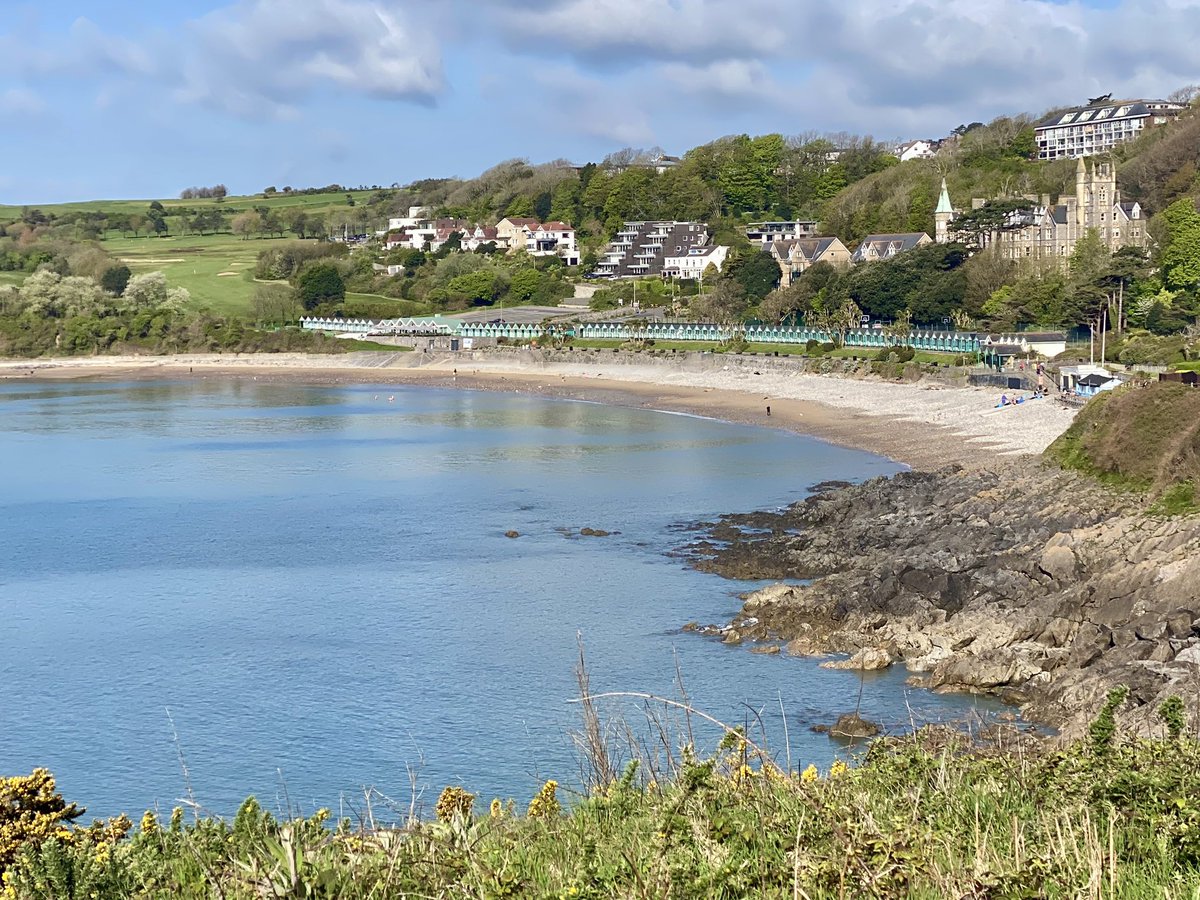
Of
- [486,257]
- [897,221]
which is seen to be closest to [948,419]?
[897,221]

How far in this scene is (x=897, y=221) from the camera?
10525cm

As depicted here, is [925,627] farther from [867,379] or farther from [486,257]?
[486,257]

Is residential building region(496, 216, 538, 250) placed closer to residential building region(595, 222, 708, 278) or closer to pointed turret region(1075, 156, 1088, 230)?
residential building region(595, 222, 708, 278)

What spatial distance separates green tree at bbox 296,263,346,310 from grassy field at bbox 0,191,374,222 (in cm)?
5748

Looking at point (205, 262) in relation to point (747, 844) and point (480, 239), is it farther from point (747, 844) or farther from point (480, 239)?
point (747, 844)

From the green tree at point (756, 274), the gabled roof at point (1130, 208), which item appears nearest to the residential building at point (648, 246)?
the green tree at point (756, 274)

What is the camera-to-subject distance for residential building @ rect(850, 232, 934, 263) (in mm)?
94750

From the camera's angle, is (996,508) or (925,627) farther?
(996,508)

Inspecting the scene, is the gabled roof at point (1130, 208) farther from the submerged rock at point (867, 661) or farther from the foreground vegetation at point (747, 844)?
the foreground vegetation at point (747, 844)

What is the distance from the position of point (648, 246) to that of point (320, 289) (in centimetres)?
2762

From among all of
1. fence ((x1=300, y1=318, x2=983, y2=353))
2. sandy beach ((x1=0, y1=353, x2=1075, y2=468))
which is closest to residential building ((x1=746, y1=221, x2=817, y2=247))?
fence ((x1=300, y1=318, x2=983, y2=353))

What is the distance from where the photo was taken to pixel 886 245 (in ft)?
318

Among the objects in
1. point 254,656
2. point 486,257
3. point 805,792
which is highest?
point 486,257

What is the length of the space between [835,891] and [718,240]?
11472cm
